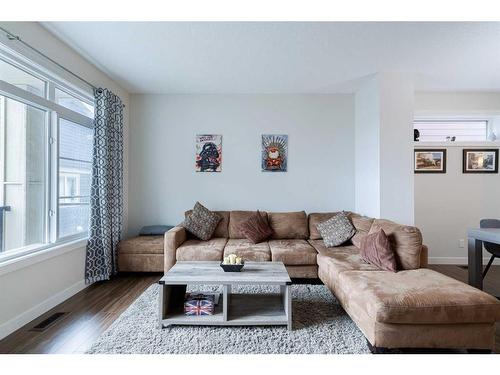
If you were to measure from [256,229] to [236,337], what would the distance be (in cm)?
167

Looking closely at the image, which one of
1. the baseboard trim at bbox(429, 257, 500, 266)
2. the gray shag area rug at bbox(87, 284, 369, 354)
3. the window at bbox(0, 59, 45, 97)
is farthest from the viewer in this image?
the baseboard trim at bbox(429, 257, 500, 266)

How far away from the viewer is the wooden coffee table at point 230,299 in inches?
80.2

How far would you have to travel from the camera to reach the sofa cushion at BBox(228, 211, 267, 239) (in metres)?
3.68

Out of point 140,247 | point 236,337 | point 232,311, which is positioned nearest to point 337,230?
point 232,311

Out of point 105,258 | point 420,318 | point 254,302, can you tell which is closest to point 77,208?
point 105,258

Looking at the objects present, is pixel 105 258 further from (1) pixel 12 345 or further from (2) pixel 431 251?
(2) pixel 431 251

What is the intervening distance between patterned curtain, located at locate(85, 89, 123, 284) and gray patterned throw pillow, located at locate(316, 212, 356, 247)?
2.80 metres

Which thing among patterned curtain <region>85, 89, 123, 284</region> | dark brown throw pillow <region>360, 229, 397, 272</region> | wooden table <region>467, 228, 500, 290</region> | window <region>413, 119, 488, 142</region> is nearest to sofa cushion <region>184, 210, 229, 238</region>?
patterned curtain <region>85, 89, 123, 284</region>

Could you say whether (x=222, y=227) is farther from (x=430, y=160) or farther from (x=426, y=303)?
(x=430, y=160)

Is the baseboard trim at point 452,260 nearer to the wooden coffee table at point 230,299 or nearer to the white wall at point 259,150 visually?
the white wall at point 259,150

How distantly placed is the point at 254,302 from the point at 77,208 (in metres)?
2.37

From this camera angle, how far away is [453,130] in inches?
159

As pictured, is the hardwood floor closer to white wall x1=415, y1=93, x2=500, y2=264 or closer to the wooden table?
the wooden table

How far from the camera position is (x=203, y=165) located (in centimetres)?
405
